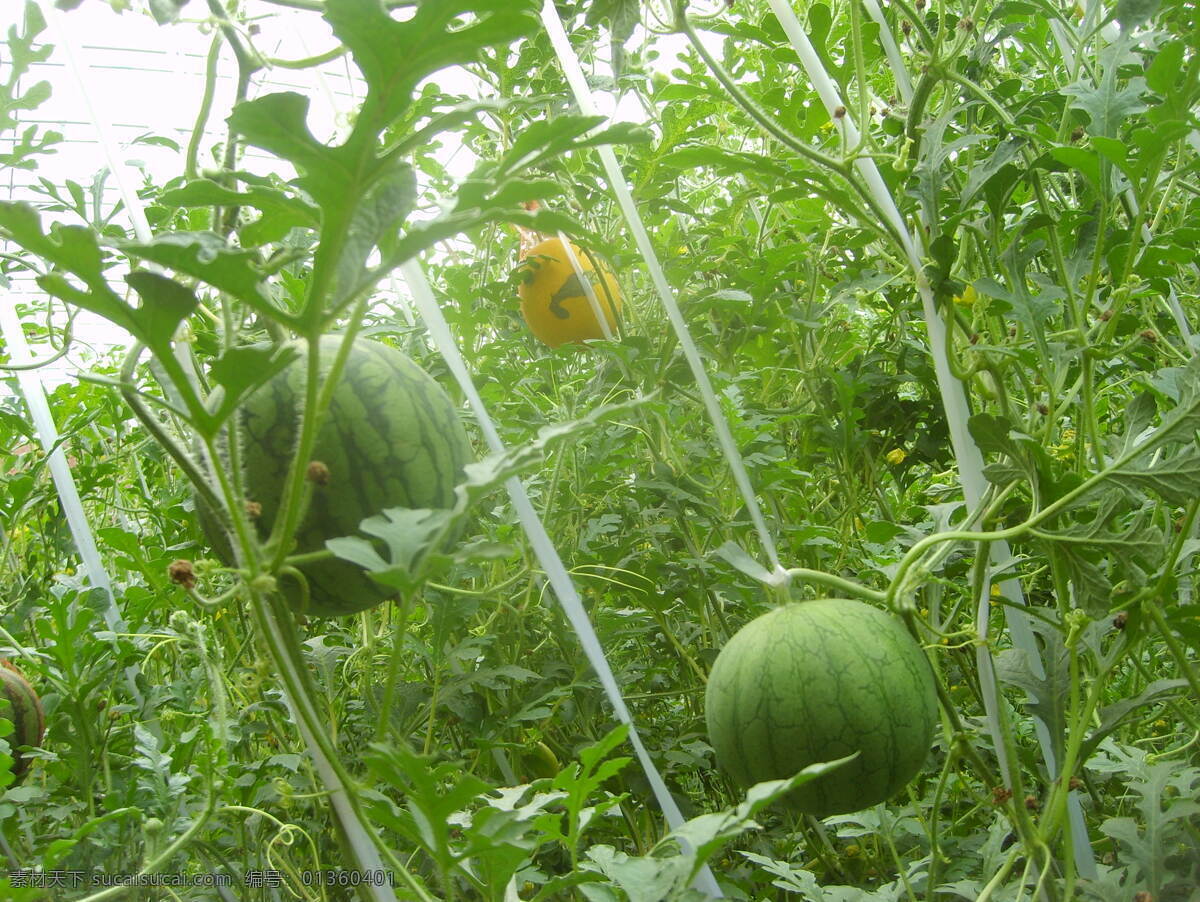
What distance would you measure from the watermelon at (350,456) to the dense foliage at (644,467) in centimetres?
2

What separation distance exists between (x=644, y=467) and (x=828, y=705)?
767 millimetres

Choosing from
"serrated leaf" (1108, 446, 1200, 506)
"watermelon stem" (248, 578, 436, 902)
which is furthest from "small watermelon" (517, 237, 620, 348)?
"watermelon stem" (248, 578, 436, 902)

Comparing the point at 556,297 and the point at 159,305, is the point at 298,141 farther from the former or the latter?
the point at 556,297


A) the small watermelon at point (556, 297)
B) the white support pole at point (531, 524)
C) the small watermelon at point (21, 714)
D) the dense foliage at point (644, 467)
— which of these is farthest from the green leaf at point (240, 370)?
the small watermelon at point (556, 297)

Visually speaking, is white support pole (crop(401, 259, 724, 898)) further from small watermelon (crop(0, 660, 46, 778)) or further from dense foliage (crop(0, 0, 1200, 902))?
small watermelon (crop(0, 660, 46, 778))

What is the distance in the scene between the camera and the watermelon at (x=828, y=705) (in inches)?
35.9

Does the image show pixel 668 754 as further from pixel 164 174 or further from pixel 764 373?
pixel 164 174

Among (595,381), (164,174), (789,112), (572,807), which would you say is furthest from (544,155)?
(164,174)

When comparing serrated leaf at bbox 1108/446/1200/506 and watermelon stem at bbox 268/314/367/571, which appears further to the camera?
serrated leaf at bbox 1108/446/1200/506

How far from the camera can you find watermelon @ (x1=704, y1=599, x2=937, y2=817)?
913 millimetres

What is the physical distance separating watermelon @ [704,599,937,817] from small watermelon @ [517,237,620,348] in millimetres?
874

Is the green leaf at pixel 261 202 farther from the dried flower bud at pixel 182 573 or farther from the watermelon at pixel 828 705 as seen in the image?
the watermelon at pixel 828 705

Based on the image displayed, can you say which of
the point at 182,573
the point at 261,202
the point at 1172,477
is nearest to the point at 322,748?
the point at 182,573

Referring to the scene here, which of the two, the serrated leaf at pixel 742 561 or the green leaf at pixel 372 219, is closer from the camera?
the green leaf at pixel 372 219
